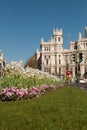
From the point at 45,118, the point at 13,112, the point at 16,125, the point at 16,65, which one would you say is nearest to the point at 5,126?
the point at 16,125

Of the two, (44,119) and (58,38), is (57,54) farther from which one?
(44,119)

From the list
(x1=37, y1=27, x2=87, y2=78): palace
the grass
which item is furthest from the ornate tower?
the grass

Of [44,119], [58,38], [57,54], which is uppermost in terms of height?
[58,38]

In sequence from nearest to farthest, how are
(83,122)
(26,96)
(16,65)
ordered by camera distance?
(83,122)
(26,96)
(16,65)

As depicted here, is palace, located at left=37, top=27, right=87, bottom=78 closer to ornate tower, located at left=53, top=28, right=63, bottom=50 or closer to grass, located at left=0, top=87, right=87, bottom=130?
ornate tower, located at left=53, top=28, right=63, bottom=50

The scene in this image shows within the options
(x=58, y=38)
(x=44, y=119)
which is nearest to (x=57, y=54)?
(x=58, y=38)

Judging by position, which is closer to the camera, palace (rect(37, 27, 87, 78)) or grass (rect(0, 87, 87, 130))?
grass (rect(0, 87, 87, 130))

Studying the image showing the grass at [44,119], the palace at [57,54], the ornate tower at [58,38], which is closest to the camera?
the grass at [44,119]

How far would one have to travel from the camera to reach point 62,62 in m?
154

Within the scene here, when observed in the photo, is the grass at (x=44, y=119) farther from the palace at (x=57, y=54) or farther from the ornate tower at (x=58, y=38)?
the ornate tower at (x=58, y=38)

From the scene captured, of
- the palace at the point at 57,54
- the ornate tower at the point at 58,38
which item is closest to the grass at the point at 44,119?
the palace at the point at 57,54

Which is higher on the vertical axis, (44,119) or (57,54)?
(57,54)

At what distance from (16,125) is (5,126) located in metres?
0.29

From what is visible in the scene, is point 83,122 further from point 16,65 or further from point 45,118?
point 16,65
